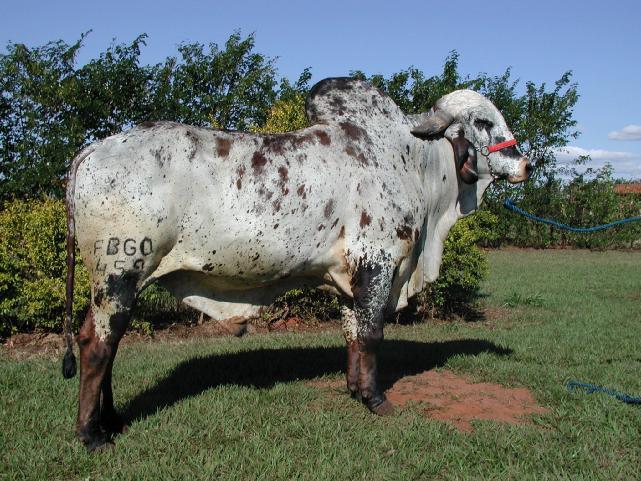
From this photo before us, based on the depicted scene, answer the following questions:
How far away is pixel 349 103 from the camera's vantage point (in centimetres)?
538

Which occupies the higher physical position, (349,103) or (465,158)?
(349,103)

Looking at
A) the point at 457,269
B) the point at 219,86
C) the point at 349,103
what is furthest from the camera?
the point at 219,86

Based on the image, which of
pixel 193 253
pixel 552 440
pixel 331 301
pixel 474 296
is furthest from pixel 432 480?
pixel 474 296

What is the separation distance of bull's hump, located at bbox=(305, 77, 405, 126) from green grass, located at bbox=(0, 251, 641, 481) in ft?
7.26

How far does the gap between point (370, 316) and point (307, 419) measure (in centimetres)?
87

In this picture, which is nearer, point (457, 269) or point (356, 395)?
point (356, 395)

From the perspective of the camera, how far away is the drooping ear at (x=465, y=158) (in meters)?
5.64

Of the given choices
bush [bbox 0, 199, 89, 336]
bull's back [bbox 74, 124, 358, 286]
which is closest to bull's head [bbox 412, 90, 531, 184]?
bull's back [bbox 74, 124, 358, 286]

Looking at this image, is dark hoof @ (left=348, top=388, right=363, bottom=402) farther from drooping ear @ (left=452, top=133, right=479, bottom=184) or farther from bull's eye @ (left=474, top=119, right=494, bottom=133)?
bull's eye @ (left=474, top=119, right=494, bottom=133)

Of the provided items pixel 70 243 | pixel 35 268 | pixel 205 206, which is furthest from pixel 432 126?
pixel 35 268

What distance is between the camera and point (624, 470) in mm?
4219

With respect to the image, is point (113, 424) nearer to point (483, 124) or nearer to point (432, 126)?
point (432, 126)

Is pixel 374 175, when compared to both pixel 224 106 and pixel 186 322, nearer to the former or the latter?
pixel 186 322

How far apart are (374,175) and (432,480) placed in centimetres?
215
